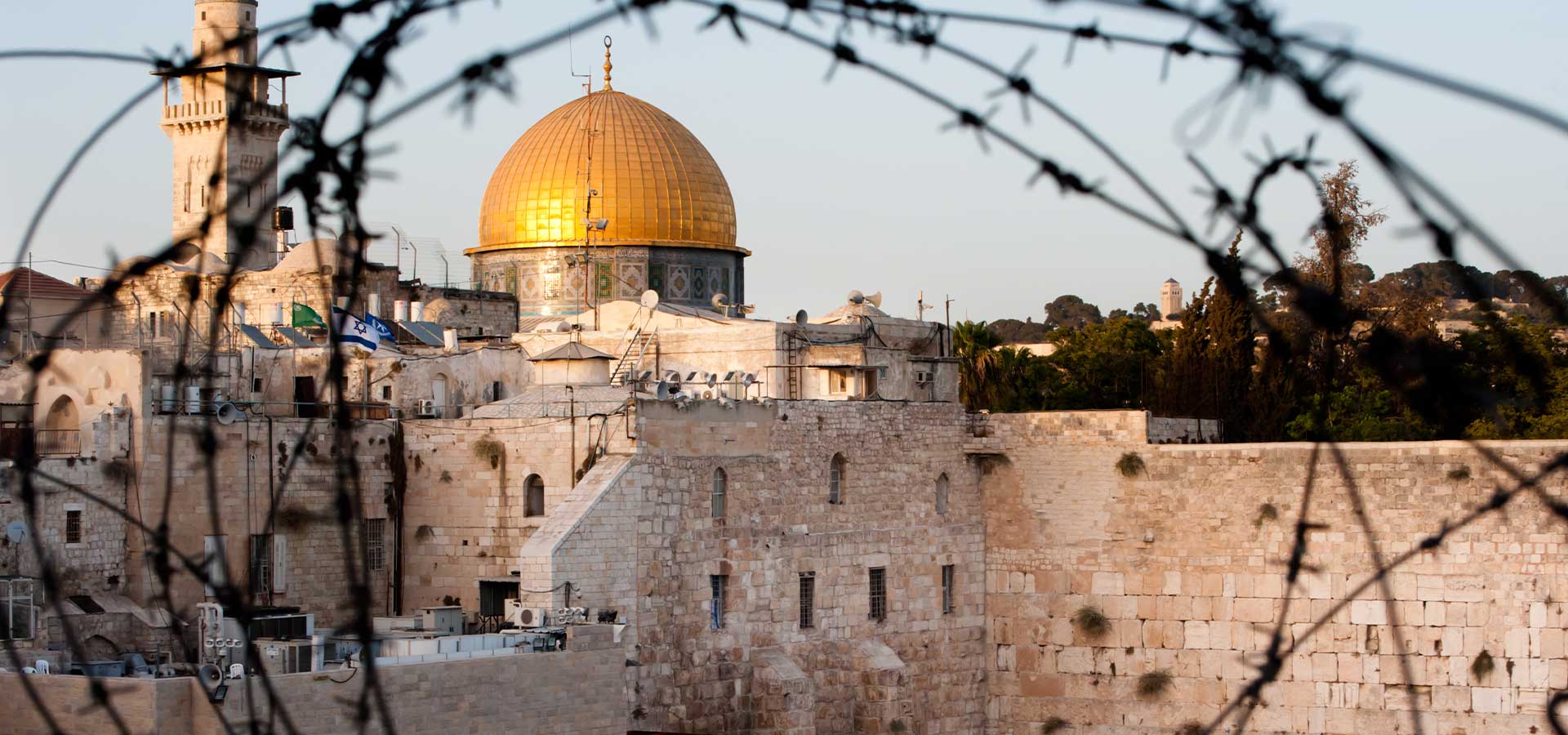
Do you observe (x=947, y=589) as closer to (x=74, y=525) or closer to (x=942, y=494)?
(x=942, y=494)

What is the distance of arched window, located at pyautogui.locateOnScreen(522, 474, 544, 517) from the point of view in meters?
22.5

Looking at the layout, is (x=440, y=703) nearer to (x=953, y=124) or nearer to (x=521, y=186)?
(x=953, y=124)

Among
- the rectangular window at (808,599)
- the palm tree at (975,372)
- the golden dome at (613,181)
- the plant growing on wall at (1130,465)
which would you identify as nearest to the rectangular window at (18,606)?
the rectangular window at (808,599)

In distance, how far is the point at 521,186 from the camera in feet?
110

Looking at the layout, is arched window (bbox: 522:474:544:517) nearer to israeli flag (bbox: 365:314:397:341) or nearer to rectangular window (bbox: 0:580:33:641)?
rectangular window (bbox: 0:580:33:641)

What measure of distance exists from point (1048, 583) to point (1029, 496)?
103 cm

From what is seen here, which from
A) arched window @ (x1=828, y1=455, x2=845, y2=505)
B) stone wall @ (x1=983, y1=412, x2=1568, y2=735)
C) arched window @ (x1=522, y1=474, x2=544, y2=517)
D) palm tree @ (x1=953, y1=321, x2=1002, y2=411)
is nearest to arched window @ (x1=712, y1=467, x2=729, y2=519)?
arched window @ (x1=828, y1=455, x2=845, y2=505)

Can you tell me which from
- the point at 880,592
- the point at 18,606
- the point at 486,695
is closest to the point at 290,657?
the point at 486,695

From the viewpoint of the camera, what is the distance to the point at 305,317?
2997cm

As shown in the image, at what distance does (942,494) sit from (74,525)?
9736 millimetres

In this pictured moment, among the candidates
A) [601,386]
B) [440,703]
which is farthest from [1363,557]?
[440,703]

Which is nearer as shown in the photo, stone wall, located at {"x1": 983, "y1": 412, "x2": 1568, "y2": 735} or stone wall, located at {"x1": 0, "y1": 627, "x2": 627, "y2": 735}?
stone wall, located at {"x1": 0, "y1": 627, "x2": 627, "y2": 735}

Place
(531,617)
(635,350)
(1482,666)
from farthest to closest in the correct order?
(635,350) → (1482,666) → (531,617)

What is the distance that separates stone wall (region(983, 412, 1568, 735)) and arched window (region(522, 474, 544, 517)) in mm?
5648
